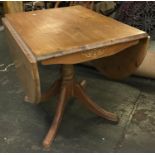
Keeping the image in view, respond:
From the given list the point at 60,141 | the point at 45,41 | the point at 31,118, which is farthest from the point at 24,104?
the point at 45,41

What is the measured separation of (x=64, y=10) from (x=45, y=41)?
2.06ft

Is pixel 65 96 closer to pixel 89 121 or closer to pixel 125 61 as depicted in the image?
pixel 89 121

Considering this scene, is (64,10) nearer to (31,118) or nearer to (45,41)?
(45,41)

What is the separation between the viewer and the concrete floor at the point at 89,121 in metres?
1.72

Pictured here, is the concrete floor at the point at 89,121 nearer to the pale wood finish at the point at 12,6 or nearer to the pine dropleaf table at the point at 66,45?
the pine dropleaf table at the point at 66,45

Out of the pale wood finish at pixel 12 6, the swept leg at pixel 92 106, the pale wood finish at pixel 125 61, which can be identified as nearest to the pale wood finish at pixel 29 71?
the swept leg at pixel 92 106

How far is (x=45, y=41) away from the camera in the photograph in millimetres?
1433

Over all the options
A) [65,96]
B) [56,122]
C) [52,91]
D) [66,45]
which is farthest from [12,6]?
[66,45]

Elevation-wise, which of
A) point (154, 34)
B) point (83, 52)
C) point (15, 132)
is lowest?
point (15, 132)

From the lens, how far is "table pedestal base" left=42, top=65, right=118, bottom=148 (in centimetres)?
177

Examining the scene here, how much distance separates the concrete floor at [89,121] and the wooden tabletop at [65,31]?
674 mm

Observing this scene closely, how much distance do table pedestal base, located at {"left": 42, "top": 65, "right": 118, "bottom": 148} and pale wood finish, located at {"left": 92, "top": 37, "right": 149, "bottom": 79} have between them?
248 mm

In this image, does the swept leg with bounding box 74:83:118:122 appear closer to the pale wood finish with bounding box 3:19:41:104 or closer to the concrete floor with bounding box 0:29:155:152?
the concrete floor with bounding box 0:29:155:152

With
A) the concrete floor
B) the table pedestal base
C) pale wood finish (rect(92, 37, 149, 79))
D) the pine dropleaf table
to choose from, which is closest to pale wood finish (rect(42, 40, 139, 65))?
the pine dropleaf table
